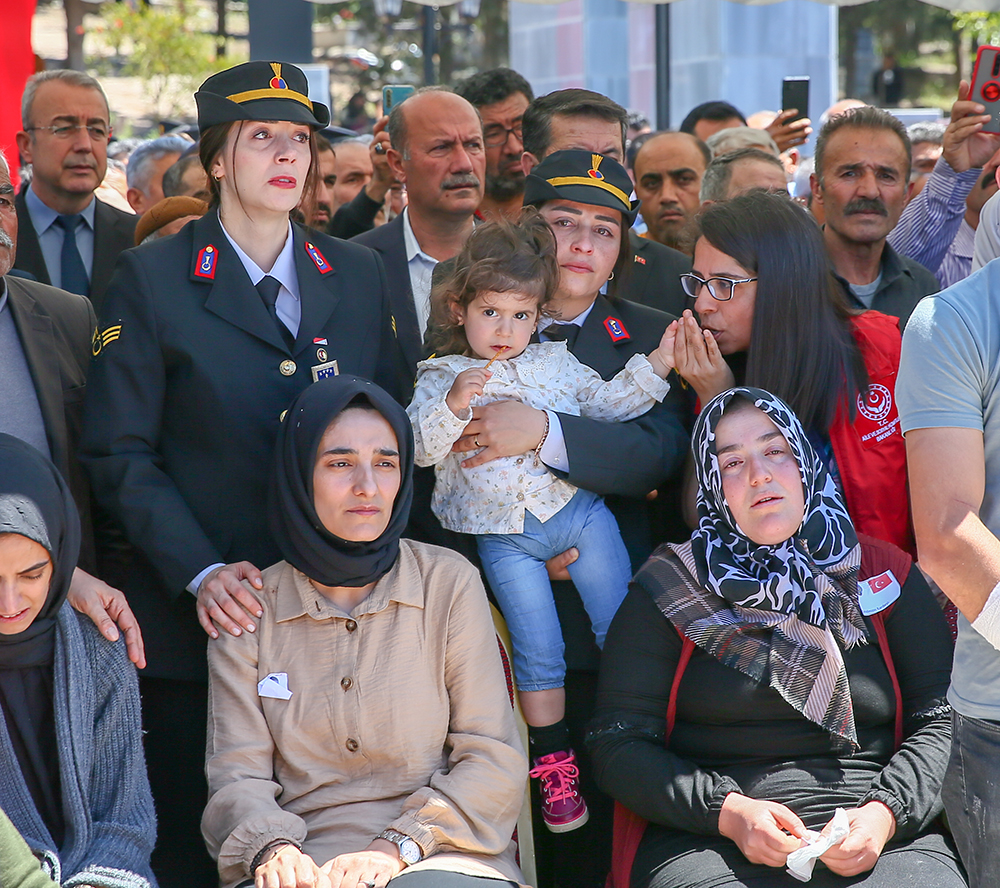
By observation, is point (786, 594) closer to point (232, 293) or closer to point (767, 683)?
point (767, 683)

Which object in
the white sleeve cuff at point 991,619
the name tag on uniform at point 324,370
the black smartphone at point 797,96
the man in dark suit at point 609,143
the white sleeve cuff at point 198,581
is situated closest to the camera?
the white sleeve cuff at point 991,619

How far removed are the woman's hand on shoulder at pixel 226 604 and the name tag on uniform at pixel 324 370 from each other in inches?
20.9

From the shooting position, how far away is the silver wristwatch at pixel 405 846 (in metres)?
2.41

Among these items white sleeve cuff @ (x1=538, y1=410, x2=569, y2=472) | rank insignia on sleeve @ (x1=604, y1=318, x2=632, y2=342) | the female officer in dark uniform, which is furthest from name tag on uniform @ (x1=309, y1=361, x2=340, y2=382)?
rank insignia on sleeve @ (x1=604, y1=318, x2=632, y2=342)

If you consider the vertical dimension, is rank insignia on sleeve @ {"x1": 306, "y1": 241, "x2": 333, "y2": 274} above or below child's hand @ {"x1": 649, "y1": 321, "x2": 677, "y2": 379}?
above

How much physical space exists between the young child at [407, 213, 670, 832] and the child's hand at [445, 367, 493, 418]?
1 centimetres

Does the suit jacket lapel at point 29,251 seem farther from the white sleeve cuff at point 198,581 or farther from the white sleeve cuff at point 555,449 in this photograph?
the white sleeve cuff at point 555,449

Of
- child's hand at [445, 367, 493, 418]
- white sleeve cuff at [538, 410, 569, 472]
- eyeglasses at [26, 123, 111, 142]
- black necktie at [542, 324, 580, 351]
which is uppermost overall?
eyeglasses at [26, 123, 111, 142]

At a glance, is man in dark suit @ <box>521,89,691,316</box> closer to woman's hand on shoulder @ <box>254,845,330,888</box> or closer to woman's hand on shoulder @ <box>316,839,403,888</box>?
woman's hand on shoulder @ <box>316,839,403,888</box>

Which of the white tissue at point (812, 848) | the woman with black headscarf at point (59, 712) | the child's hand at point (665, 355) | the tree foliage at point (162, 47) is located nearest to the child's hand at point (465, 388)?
the child's hand at point (665, 355)

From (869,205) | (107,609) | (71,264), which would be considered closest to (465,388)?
(107,609)

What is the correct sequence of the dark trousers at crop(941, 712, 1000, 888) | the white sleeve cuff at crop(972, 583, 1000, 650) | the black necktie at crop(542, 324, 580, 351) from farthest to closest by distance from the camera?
the black necktie at crop(542, 324, 580, 351) < the dark trousers at crop(941, 712, 1000, 888) < the white sleeve cuff at crop(972, 583, 1000, 650)

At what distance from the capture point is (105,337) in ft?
9.11

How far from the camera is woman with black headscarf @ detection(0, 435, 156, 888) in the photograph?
7.78 ft
